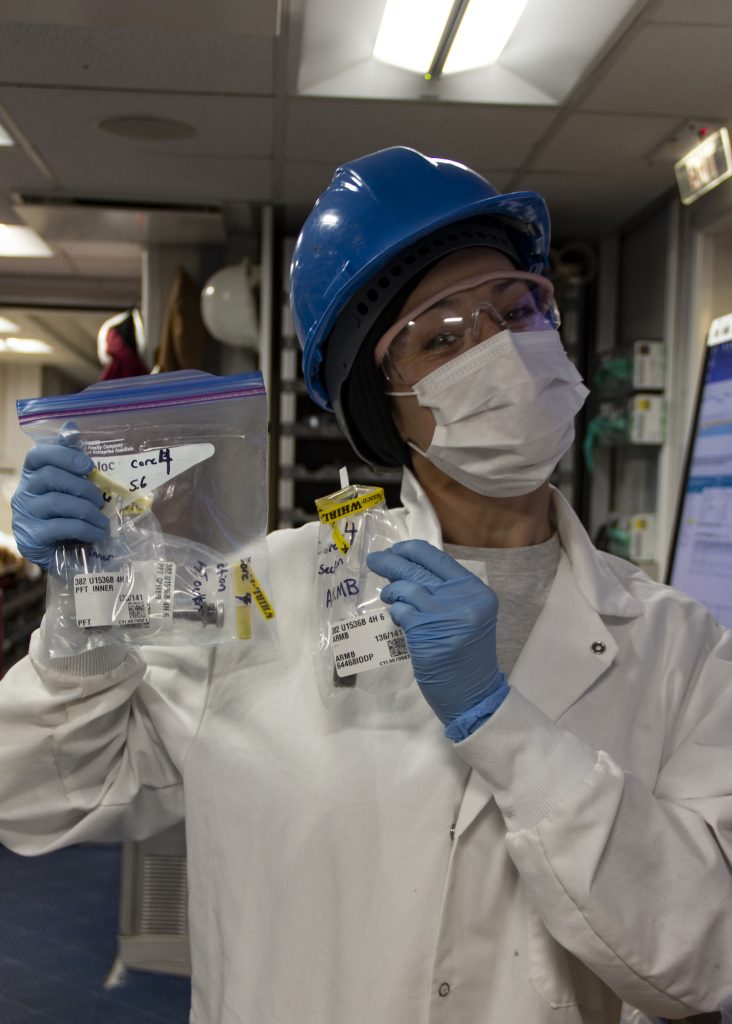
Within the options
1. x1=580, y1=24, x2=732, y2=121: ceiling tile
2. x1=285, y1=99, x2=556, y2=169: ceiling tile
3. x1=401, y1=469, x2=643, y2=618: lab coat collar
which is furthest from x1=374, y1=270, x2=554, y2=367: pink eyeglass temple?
x1=285, y1=99, x2=556, y2=169: ceiling tile

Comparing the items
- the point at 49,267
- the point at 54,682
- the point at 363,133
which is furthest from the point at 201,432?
the point at 49,267

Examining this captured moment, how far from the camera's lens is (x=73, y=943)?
333 cm

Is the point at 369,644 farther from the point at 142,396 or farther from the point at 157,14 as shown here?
the point at 157,14

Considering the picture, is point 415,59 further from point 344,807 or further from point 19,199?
point 344,807

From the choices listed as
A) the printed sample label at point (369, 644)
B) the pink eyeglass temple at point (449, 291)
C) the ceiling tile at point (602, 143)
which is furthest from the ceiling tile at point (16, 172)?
the printed sample label at point (369, 644)

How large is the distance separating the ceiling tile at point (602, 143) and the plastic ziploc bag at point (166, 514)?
2504 millimetres

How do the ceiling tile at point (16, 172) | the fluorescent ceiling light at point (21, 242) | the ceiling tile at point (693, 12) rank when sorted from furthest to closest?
the fluorescent ceiling light at point (21, 242) < the ceiling tile at point (16, 172) < the ceiling tile at point (693, 12)

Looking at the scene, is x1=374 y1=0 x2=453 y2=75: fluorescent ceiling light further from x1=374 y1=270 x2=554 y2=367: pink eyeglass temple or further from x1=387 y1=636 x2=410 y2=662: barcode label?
x1=387 y1=636 x2=410 y2=662: barcode label

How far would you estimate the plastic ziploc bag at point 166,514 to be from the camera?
1028 mm

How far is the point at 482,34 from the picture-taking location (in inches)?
104

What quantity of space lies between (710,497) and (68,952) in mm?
2781

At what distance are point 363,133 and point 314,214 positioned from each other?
7.28 ft

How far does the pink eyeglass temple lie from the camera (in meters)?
1.18

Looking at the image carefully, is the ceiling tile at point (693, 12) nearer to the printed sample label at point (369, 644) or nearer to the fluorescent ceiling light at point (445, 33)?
the fluorescent ceiling light at point (445, 33)
